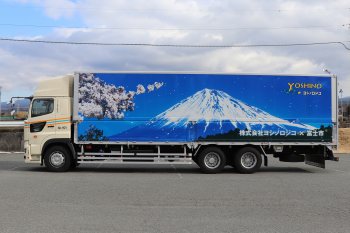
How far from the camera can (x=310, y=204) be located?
920cm

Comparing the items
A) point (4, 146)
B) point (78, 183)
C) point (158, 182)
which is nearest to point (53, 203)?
point (78, 183)

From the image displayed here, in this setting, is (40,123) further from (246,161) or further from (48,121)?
(246,161)

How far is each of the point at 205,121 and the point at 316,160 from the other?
4390 mm

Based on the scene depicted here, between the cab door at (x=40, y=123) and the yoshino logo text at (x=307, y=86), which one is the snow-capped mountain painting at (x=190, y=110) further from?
the cab door at (x=40, y=123)

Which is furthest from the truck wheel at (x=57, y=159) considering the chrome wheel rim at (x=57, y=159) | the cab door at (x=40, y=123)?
the cab door at (x=40, y=123)

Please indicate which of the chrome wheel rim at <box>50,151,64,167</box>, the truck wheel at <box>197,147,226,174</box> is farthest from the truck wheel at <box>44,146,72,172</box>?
the truck wheel at <box>197,147,226,174</box>

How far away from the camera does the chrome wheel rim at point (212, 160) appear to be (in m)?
15.2

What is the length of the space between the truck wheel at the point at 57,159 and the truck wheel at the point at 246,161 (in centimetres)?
582

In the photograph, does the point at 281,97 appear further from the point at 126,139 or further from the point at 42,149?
the point at 42,149

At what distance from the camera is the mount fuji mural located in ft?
49.2

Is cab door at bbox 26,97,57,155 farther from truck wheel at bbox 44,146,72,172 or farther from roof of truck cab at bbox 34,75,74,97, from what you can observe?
truck wheel at bbox 44,146,72,172

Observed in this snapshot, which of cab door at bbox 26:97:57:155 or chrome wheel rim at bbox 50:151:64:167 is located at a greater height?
cab door at bbox 26:97:57:155

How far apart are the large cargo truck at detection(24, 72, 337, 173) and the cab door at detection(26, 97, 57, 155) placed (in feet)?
0.11

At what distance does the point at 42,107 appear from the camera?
15.3m
